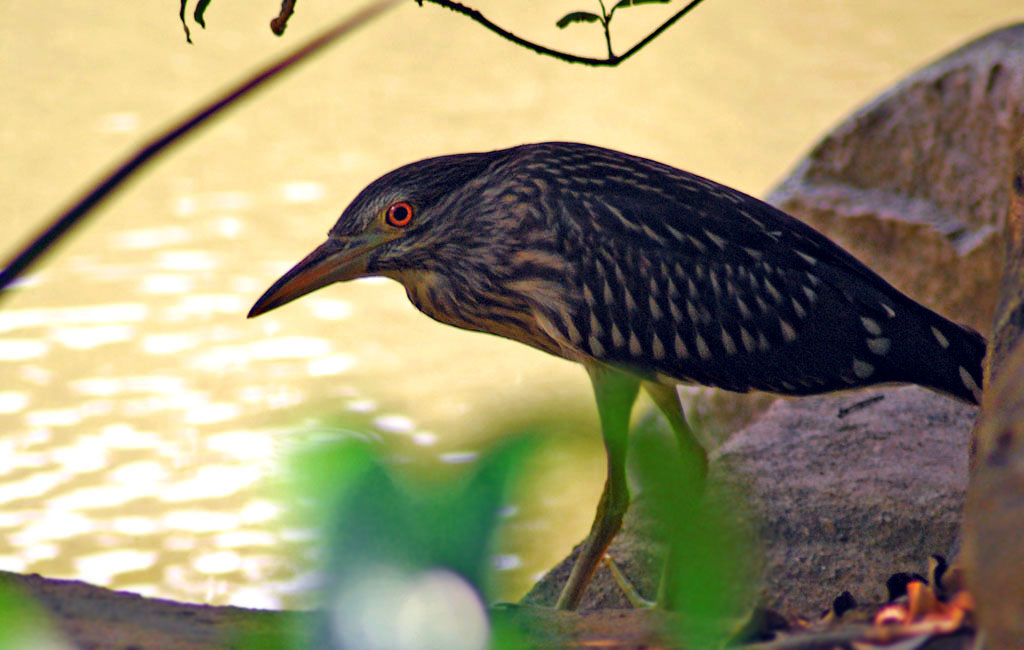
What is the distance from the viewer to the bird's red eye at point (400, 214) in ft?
9.50

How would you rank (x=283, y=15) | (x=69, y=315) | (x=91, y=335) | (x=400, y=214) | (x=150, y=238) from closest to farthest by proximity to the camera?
(x=283, y=15), (x=400, y=214), (x=91, y=335), (x=69, y=315), (x=150, y=238)

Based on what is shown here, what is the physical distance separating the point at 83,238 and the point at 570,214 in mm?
3876

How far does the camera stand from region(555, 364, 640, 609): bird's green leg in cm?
294

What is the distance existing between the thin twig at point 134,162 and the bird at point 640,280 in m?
2.02

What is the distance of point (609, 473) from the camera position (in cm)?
299

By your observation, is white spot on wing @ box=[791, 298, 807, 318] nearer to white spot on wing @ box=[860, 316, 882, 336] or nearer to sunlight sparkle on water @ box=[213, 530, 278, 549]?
white spot on wing @ box=[860, 316, 882, 336]

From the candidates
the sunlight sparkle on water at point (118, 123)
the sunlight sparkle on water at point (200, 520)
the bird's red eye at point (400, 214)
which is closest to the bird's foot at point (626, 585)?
the bird's red eye at point (400, 214)

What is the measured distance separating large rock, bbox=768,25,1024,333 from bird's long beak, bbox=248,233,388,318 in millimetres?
2282

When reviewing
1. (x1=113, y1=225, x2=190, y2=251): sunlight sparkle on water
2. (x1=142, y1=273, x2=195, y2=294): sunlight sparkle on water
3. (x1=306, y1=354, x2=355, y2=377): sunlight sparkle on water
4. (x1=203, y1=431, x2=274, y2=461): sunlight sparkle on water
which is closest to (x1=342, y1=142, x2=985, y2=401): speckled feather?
(x1=203, y1=431, x2=274, y2=461): sunlight sparkle on water

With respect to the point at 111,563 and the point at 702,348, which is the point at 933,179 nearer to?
the point at 702,348

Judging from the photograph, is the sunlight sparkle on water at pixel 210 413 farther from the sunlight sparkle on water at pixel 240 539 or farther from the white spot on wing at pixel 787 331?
the white spot on wing at pixel 787 331

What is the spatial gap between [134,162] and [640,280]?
2.18 m

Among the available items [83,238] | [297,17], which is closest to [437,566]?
[83,238]

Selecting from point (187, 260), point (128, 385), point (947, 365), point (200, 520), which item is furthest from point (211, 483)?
point (947, 365)
